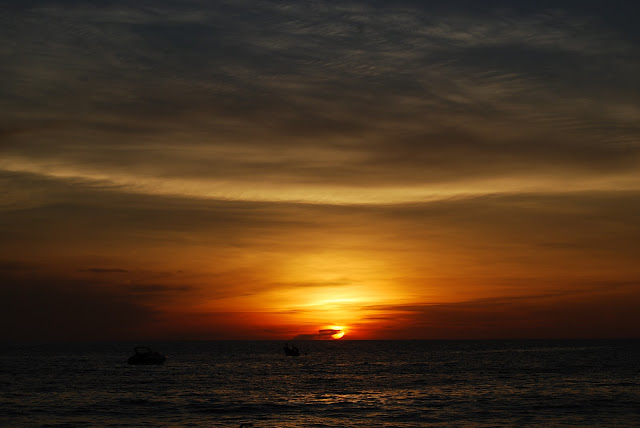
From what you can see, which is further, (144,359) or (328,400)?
(144,359)

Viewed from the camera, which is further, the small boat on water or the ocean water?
the small boat on water

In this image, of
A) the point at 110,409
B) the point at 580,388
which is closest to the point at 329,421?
the point at 110,409

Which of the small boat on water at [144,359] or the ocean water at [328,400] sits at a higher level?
the small boat on water at [144,359]

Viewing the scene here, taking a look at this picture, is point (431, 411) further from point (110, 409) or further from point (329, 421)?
point (110, 409)

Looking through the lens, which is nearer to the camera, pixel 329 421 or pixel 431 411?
pixel 329 421

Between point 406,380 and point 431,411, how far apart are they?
37678 millimetres

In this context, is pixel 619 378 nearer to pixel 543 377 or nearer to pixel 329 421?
pixel 543 377

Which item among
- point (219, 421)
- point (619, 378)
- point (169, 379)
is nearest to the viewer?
point (219, 421)

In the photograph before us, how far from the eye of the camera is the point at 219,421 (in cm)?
5569

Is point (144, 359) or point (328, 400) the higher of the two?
point (144, 359)

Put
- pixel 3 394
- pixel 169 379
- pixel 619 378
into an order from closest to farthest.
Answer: pixel 3 394
pixel 619 378
pixel 169 379

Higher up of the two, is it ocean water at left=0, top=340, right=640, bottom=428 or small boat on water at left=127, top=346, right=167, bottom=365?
small boat on water at left=127, top=346, right=167, bottom=365

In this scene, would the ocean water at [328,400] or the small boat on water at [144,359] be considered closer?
the ocean water at [328,400]

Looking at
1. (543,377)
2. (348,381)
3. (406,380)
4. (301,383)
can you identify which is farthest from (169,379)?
(543,377)
